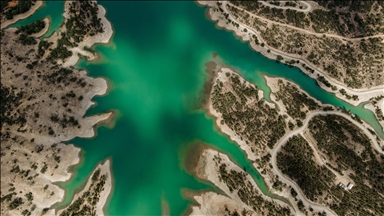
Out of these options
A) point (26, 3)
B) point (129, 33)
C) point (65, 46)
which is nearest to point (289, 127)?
point (129, 33)

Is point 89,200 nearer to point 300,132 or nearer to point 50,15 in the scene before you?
point 300,132

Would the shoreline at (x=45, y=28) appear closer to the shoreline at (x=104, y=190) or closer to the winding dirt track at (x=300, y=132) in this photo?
the shoreline at (x=104, y=190)

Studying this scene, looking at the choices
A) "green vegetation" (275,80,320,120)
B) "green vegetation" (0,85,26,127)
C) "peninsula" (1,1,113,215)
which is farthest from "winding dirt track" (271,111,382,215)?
"green vegetation" (0,85,26,127)

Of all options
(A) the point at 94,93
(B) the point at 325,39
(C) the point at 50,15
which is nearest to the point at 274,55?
(B) the point at 325,39

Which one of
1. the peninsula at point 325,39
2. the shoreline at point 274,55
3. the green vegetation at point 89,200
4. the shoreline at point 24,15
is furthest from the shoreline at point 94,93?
the peninsula at point 325,39

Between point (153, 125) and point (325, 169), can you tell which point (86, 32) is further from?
point (325, 169)

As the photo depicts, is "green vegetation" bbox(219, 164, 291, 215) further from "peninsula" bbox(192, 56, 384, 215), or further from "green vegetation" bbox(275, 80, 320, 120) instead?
"green vegetation" bbox(275, 80, 320, 120)
